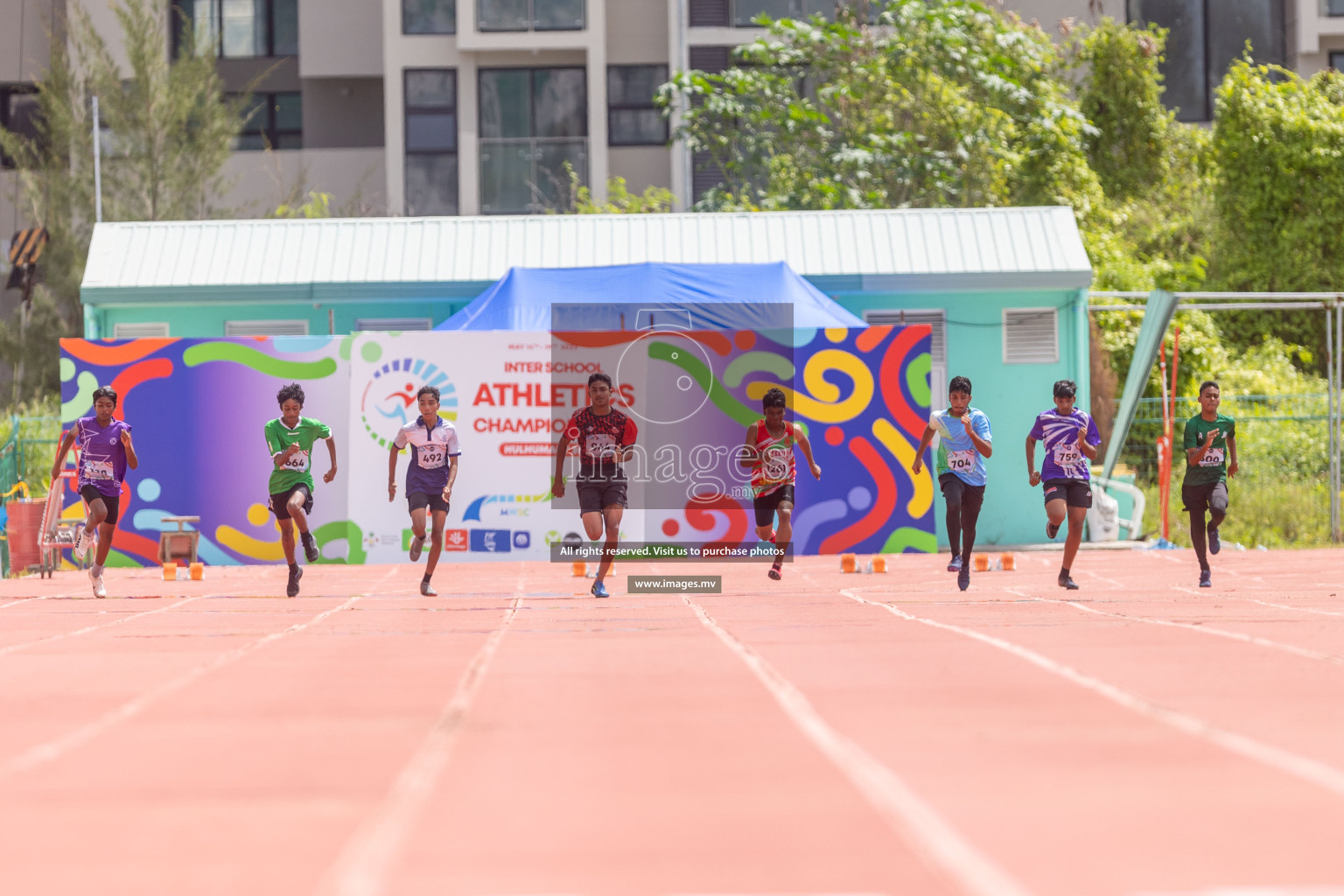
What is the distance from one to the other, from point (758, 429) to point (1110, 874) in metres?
9.65

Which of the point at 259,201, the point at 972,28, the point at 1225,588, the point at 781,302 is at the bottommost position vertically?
the point at 1225,588

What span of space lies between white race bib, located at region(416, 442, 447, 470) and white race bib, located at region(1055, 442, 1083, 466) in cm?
543

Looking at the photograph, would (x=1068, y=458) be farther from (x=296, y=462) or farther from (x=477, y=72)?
(x=477, y=72)

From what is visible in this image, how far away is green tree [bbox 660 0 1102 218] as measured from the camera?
2977 centimetres

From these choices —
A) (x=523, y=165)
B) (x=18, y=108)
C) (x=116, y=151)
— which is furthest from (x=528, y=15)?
(x=18, y=108)

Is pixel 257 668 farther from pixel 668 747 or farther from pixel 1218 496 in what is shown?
pixel 1218 496

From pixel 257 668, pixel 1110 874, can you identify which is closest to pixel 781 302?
pixel 257 668

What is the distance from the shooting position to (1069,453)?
13.8 meters

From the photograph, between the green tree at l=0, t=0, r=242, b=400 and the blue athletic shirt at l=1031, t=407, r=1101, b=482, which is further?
the green tree at l=0, t=0, r=242, b=400

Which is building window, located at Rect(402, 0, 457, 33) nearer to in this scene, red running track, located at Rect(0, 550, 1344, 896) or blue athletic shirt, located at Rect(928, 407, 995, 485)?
blue athletic shirt, located at Rect(928, 407, 995, 485)

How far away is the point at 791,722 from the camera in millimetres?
7117

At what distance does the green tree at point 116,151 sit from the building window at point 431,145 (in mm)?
4269

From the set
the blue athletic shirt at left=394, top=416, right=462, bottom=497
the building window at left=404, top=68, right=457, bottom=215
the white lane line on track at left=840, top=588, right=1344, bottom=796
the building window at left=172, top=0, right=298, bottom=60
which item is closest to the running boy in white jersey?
the blue athletic shirt at left=394, top=416, right=462, bottom=497

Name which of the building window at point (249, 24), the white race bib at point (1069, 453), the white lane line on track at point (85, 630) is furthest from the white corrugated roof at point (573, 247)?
the building window at point (249, 24)
